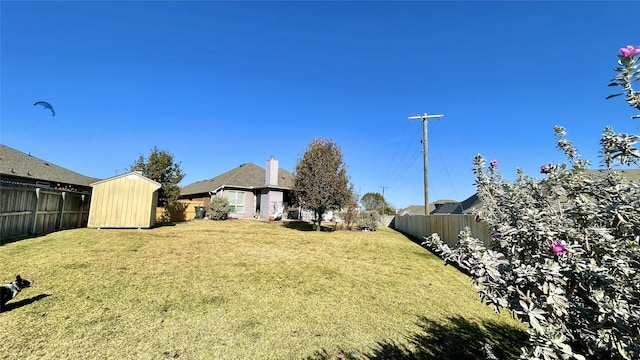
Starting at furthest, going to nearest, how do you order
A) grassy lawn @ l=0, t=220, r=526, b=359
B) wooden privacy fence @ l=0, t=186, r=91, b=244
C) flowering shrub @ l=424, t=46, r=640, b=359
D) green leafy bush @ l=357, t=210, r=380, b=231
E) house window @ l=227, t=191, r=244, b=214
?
1. house window @ l=227, t=191, r=244, b=214
2. green leafy bush @ l=357, t=210, r=380, b=231
3. wooden privacy fence @ l=0, t=186, r=91, b=244
4. grassy lawn @ l=0, t=220, r=526, b=359
5. flowering shrub @ l=424, t=46, r=640, b=359

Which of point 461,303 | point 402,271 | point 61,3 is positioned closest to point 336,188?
point 402,271

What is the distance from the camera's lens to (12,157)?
15.4 meters

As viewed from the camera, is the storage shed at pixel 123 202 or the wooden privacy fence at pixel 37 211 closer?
the wooden privacy fence at pixel 37 211

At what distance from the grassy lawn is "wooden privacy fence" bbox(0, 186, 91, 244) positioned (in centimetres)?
120

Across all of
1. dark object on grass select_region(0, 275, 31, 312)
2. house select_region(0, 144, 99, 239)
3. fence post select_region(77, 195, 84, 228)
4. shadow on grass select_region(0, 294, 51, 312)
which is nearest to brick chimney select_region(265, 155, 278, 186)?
house select_region(0, 144, 99, 239)

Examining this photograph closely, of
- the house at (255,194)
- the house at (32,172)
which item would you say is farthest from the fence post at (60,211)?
the house at (255,194)

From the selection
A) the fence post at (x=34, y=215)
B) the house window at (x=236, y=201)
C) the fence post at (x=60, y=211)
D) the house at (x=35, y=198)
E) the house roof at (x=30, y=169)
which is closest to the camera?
the house at (x=35, y=198)

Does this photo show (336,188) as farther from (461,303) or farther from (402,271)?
(461,303)

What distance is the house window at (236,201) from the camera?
2486cm

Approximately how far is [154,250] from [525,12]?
15141 mm

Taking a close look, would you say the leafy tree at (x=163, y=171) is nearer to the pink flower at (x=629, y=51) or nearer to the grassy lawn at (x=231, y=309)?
the grassy lawn at (x=231, y=309)

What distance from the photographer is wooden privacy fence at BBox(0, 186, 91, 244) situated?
9094 mm

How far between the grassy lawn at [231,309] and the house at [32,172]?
8285mm

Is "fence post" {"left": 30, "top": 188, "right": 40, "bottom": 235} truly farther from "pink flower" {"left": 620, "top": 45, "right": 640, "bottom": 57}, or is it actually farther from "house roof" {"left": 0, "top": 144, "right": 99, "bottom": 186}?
"pink flower" {"left": 620, "top": 45, "right": 640, "bottom": 57}
